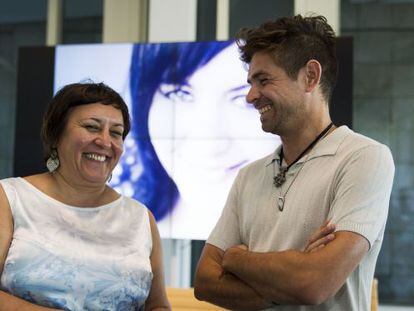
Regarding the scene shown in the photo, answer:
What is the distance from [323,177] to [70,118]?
954 millimetres

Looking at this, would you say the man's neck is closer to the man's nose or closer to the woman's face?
the man's nose

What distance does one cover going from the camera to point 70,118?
2090mm

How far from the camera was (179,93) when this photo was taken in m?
4.68

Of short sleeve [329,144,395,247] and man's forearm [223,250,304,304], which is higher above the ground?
short sleeve [329,144,395,247]

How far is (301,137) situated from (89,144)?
2.51 ft

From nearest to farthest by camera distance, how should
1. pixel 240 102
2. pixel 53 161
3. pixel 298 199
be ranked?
pixel 298 199
pixel 53 161
pixel 240 102

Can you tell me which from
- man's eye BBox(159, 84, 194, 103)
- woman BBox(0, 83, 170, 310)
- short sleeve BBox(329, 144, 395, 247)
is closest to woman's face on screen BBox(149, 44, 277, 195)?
man's eye BBox(159, 84, 194, 103)

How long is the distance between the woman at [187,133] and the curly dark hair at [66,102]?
2467 mm

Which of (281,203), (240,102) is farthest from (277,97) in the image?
(240,102)

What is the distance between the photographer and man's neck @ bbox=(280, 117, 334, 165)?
1893 mm

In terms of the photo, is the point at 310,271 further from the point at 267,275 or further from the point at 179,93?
the point at 179,93

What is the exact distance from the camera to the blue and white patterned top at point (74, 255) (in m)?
1.90

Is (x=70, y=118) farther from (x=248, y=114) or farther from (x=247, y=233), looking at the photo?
(x=248, y=114)

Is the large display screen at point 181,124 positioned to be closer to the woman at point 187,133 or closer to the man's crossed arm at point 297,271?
the woman at point 187,133
